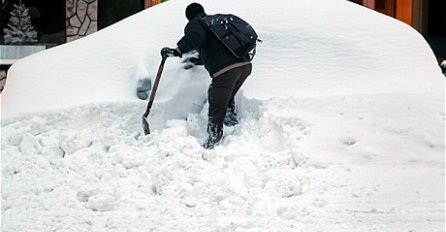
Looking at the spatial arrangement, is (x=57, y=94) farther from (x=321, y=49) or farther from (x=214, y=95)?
(x=321, y=49)

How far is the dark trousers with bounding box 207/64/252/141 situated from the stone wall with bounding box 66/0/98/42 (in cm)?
734

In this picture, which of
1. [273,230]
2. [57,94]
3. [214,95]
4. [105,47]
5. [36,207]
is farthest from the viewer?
[105,47]

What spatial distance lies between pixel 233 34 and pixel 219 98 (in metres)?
0.52

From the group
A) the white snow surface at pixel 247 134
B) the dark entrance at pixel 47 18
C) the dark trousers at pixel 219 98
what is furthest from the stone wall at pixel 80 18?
the dark trousers at pixel 219 98

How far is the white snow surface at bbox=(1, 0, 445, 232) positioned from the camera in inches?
165

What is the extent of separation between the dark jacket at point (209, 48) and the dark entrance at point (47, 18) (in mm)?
7588

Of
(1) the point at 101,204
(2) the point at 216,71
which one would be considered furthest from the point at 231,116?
(1) the point at 101,204

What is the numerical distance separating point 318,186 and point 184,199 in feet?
3.04

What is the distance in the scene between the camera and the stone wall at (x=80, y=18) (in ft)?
39.3

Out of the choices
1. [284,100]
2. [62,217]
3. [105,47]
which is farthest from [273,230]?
[105,47]

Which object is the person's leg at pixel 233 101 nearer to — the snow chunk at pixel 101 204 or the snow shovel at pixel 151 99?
the snow shovel at pixel 151 99

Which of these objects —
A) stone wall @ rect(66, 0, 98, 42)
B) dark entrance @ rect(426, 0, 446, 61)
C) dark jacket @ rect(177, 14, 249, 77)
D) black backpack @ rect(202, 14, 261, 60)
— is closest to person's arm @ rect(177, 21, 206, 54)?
dark jacket @ rect(177, 14, 249, 77)

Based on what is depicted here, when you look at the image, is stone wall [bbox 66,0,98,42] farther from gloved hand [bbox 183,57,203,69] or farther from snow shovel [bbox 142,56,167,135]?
snow shovel [bbox 142,56,167,135]

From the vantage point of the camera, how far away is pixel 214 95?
17.0ft
